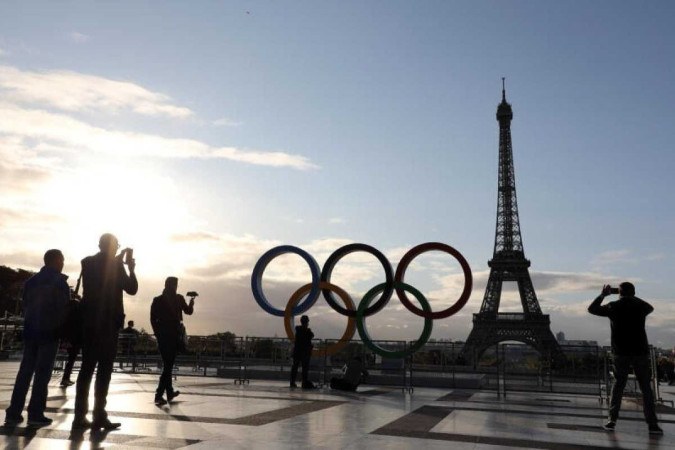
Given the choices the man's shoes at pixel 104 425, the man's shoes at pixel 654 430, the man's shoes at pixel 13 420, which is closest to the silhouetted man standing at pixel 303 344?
the man's shoes at pixel 104 425

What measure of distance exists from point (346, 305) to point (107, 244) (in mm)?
12006

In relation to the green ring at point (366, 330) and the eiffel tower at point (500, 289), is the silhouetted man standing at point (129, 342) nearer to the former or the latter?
the green ring at point (366, 330)

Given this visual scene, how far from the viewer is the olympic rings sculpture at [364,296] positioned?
17375 millimetres

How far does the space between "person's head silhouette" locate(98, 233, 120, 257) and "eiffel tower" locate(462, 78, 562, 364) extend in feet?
166

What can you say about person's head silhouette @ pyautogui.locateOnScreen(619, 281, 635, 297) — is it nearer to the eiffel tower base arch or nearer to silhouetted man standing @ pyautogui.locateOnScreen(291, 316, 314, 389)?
silhouetted man standing @ pyautogui.locateOnScreen(291, 316, 314, 389)

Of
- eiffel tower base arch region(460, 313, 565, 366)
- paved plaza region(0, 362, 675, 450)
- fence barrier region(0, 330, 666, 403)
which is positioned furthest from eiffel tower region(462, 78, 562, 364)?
paved plaza region(0, 362, 675, 450)

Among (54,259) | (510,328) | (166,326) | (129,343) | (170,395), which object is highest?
(510,328)

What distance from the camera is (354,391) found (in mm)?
13844

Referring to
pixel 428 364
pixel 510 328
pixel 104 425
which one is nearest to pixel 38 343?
pixel 104 425

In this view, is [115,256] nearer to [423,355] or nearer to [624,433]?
[624,433]

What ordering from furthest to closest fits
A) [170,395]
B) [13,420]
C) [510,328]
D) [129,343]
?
[510,328], [129,343], [170,395], [13,420]

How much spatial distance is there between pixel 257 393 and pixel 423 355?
7764 mm

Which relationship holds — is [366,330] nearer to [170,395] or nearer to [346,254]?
[346,254]

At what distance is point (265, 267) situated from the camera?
19500mm
